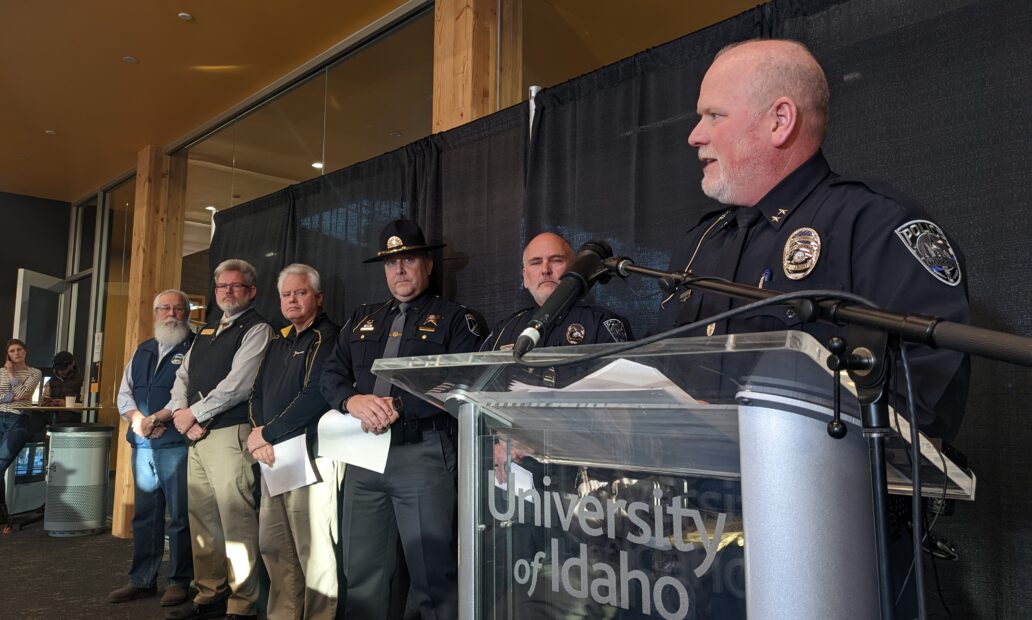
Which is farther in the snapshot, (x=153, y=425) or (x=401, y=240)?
(x=153, y=425)

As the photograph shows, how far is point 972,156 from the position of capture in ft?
5.86

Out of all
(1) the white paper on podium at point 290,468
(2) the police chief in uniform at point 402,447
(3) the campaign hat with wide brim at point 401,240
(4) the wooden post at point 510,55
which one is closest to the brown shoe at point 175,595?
(1) the white paper on podium at point 290,468

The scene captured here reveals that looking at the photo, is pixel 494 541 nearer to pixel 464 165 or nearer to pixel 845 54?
pixel 845 54

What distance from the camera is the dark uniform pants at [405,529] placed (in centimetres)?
255

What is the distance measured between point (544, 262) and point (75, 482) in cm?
481

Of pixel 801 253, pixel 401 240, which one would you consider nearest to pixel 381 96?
pixel 401 240

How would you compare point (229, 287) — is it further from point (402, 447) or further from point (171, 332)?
point (402, 447)

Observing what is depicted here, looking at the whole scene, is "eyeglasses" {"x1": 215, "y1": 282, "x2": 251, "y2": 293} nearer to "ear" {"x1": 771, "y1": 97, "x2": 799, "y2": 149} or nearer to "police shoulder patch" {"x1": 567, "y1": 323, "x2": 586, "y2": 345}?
"police shoulder patch" {"x1": 567, "y1": 323, "x2": 586, "y2": 345}

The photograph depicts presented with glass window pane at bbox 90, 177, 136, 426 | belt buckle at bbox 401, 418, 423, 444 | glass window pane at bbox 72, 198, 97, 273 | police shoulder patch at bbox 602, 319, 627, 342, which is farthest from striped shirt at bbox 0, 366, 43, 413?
police shoulder patch at bbox 602, 319, 627, 342

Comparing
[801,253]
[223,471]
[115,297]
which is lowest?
[223,471]

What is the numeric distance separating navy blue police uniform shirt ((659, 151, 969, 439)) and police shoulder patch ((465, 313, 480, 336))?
1346 millimetres

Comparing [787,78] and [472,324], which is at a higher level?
[787,78]

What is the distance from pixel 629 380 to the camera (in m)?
0.86

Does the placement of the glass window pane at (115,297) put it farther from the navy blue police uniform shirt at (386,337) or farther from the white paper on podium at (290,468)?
the navy blue police uniform shirt at (386,337)
